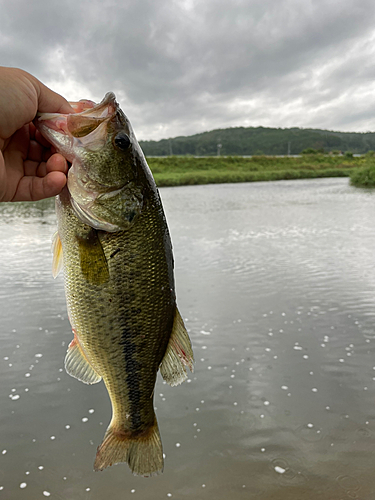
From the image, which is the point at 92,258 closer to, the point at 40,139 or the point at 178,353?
the point at 178,353

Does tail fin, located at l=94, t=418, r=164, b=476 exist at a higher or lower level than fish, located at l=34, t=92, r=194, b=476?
lower

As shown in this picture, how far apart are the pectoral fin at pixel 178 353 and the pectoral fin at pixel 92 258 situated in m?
0.39

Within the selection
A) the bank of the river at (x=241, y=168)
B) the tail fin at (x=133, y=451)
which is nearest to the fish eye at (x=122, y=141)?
the tail fin at (x=133, y=451)

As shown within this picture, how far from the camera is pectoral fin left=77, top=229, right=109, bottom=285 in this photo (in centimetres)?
156

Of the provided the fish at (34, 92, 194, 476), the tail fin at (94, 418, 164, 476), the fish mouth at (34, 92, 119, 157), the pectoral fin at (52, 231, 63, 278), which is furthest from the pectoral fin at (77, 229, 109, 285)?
the tail fin at (94, 418, 164, 476)

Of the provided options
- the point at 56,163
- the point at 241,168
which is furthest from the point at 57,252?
the point at 241,168

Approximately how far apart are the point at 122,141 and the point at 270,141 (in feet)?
572

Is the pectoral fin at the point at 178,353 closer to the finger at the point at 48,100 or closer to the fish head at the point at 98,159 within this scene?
the fish head at the point at 98,159

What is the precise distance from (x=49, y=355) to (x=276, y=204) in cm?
1725

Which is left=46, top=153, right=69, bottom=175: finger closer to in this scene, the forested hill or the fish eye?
the fish eye

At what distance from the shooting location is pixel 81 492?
319 cm

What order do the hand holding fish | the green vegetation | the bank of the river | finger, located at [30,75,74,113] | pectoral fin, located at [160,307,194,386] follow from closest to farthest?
1. the hand holding fish
2. finger, located at [30,75,74,113]
3. pectoral fin, located at [160,307,194,386]
4. the green vegetation
5. the bank of the river

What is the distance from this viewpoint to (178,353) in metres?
1.74

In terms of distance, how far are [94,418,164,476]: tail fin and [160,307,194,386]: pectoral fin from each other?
0.92 ft
